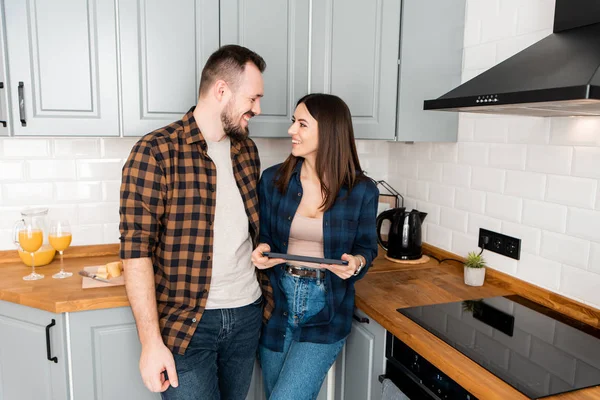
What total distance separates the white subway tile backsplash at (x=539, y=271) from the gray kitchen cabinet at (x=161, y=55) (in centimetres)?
139

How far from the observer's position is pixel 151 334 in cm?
135

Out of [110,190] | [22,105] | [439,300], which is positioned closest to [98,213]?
[110,190]

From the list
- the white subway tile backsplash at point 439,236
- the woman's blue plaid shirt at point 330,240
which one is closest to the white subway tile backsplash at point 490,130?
the white subway tile backsplash at point 439,236

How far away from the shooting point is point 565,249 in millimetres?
1647

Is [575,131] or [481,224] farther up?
[575,131]

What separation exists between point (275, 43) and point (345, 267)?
974 millimetres

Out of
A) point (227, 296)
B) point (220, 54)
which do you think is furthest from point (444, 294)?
point (220, 54)

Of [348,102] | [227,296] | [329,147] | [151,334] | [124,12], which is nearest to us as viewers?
[151,334]

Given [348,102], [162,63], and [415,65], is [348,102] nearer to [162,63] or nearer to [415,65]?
[415,65]

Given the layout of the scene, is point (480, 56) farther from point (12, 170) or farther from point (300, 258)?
point (12, 170)

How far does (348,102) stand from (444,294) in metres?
0.88

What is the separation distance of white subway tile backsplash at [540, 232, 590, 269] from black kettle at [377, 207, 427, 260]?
0.55m

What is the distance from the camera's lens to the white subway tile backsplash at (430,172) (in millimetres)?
2254

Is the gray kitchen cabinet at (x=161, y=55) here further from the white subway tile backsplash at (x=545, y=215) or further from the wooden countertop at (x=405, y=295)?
the white subway tile backsplash at (x=545, y=215)
